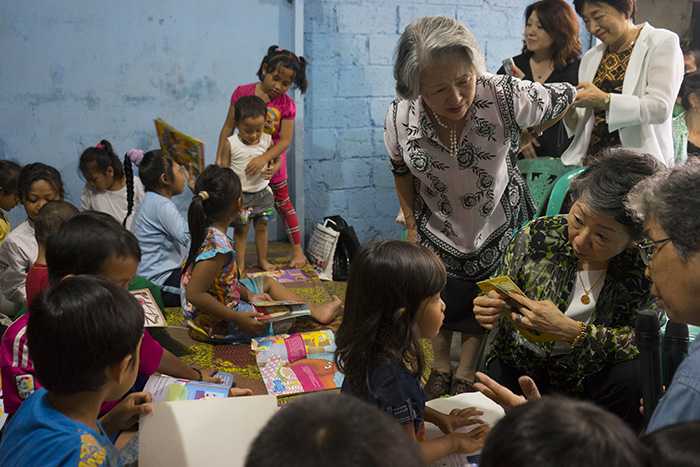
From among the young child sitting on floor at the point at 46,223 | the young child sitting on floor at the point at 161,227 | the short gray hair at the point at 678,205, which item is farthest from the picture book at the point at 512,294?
the young child sitting on floor at the point at 161,227

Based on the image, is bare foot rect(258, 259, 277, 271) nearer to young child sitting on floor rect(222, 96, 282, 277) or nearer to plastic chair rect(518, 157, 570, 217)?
young child sitting on floor rect(222, 96, 282, 277)

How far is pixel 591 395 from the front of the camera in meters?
1.84

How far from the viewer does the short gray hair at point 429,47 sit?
188 centimetres

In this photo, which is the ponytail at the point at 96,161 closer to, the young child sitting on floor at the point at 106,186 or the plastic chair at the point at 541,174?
the young child sitting on floor at the point at 106,186

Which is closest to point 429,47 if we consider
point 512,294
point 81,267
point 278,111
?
point 512,294

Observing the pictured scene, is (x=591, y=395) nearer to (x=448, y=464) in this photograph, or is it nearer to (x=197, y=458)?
(x=448, y=464)

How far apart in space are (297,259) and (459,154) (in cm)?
230

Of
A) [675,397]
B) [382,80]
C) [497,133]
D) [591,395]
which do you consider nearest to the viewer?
[675,397]

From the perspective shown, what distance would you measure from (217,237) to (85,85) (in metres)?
2.38

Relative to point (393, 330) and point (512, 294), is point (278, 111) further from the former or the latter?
point (393, 330)

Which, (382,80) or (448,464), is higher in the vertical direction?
(382,80)

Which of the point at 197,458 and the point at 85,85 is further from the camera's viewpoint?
the point at 85,85

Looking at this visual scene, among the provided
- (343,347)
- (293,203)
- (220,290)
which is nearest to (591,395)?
(343,347)

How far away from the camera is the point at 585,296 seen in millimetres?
1828
